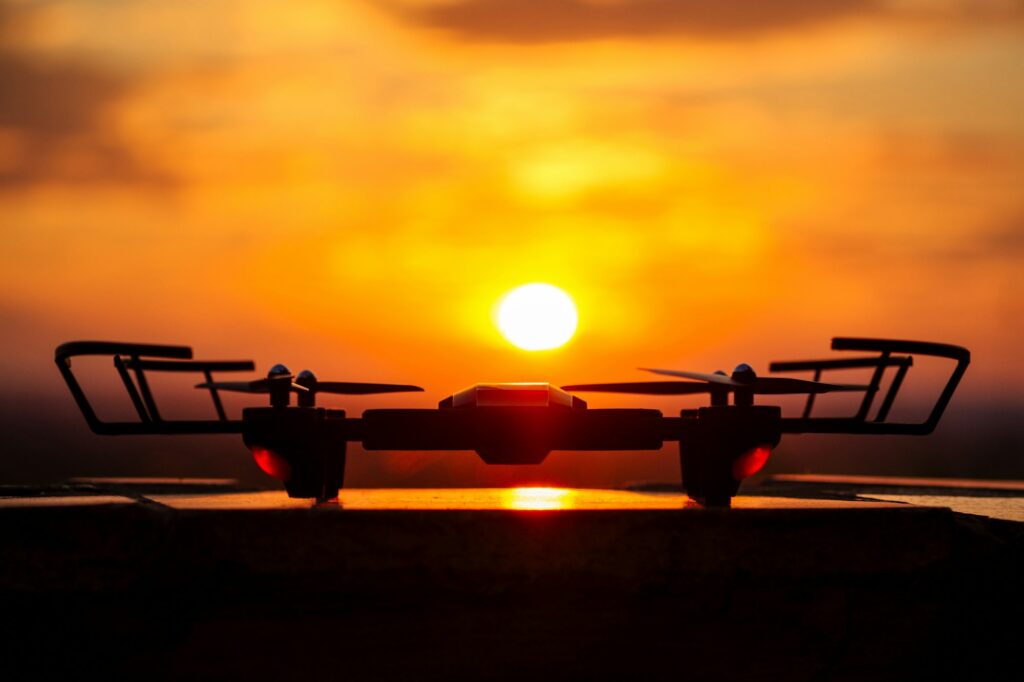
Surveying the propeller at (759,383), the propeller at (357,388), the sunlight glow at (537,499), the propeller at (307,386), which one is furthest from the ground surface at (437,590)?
the propeller at (357,388)

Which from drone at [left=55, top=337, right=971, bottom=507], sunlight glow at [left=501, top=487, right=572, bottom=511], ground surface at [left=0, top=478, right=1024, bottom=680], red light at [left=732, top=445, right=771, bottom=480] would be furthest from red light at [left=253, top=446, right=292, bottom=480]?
red light at [left=732, top=445, right=771, bottom=480]

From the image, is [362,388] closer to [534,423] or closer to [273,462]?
[273,462]

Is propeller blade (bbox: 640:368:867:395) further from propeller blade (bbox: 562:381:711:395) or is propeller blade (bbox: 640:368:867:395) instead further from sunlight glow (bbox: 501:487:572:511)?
sunlight glow (bbox: 501:487:572:511)

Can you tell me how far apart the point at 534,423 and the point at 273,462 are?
5.96ft

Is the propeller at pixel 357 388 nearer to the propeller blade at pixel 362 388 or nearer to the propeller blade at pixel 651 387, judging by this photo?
the propeller blade at pixel 362 388

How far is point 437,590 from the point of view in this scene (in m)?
6.10

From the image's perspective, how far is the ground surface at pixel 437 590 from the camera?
235 inches

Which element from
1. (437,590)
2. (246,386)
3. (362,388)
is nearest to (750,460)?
(437,590)

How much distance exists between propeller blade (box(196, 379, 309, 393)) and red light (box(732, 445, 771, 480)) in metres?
→ 2.90

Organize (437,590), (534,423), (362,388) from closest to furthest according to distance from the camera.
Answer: (437,590), (534,423), (362,388)

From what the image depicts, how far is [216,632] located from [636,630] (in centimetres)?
232

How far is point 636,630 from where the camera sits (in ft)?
20.2


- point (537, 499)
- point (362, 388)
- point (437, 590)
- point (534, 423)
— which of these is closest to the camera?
point (437, 590)

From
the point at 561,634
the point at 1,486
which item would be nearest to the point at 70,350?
the point at 1,486
